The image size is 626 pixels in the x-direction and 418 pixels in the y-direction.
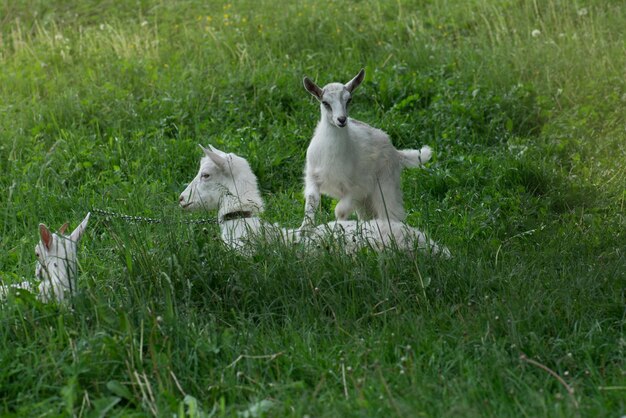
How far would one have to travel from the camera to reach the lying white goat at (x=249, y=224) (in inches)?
240

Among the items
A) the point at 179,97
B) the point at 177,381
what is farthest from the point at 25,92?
the point at 177,381

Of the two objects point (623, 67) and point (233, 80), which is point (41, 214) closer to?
point (233, 80)

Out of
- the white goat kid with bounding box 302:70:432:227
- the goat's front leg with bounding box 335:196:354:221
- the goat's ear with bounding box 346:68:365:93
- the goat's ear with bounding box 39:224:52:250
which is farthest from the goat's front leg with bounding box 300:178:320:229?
the goat's ear with bounding box 39:224:52:250

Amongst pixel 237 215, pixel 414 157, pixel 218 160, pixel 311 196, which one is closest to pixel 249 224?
pixel 237 215

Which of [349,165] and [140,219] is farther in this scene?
[349,165]

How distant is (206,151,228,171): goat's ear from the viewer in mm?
7381

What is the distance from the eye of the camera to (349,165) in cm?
762

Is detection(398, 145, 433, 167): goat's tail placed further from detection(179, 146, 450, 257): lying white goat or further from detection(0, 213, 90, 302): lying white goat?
detection(0, 213, 90, 302): lying white goat

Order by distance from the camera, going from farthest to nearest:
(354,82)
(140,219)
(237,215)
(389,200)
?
(389,200), (354,82), (237,215), (140,219)

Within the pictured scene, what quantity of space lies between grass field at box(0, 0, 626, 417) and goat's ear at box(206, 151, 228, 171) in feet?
1.70

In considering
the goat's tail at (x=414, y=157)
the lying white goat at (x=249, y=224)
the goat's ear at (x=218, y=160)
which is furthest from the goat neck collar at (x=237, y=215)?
the goat's tail at (x=414, y=157)

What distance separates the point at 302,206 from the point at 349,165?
73cm

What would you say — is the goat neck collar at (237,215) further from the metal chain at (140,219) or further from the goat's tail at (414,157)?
the goat's tail at (414,157)

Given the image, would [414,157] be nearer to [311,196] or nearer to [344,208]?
[344,208]
